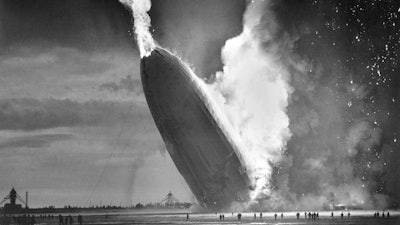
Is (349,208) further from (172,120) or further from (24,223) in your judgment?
(24,223)

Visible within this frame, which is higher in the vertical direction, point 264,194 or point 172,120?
point 172,120

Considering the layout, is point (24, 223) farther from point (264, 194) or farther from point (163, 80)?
point (264, 194)

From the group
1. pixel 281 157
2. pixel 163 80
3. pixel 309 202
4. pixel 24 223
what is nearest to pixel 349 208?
pixel 309 202

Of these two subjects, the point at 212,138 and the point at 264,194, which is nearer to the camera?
the point at 212,138

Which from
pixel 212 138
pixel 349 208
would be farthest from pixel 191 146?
pixel 349 208

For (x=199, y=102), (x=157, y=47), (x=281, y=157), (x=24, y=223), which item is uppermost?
(x=157, y=47)

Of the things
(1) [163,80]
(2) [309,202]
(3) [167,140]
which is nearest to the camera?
(1) [163,80]

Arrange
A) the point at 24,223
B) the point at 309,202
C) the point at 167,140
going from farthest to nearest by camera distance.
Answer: the point at 309,202
the point at 167,140
the point at 24,223
